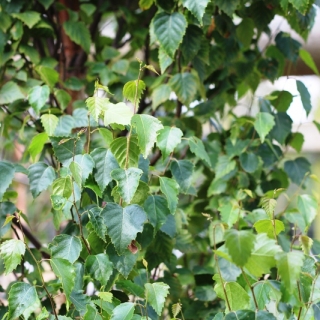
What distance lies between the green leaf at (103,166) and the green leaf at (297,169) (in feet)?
2.29

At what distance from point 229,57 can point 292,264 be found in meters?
0.86

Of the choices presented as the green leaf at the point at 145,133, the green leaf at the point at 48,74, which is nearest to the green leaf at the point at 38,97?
the green leaf at the point at 48,74

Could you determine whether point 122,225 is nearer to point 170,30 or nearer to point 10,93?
point 170,30

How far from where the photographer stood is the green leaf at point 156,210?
958mm

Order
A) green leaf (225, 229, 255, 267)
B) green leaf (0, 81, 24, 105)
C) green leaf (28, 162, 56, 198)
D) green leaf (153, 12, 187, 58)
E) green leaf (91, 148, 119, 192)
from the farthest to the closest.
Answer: green leaf (0, 81, 24, 105), green leaf (153, 12, 187, 58), green leaf (28, 162, 56, 198), green leaf (91, 148, 119, 192), green leaf (225, 229, 255, 267)

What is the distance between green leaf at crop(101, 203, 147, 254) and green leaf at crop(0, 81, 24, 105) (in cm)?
58

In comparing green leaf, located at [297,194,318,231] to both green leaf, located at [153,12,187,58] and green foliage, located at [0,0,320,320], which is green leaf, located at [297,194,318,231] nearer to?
green foliage, located at [0,0,320,320]

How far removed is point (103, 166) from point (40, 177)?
0.17 metres

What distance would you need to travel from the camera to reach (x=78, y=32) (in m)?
1.45

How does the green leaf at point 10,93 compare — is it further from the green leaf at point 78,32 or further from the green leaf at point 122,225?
the green leaf at point 122,225

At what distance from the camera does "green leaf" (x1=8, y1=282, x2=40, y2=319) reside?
0.82 meters

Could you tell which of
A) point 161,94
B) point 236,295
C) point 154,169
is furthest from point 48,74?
point 236,295

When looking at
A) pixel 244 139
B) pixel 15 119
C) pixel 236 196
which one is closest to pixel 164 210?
pixel 236 196

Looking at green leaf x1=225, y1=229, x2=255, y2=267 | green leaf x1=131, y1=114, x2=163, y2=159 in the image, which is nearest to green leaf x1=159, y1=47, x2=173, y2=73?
green leaf x1=131, y1=114, x2=163, y2=159
